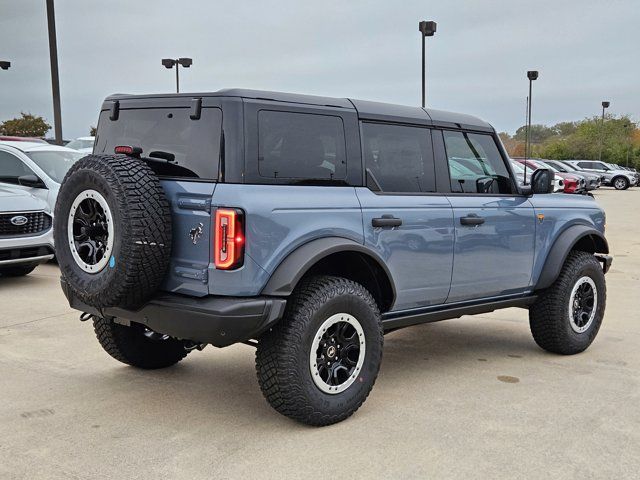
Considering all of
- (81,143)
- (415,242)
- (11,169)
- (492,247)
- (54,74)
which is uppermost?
(54,74)

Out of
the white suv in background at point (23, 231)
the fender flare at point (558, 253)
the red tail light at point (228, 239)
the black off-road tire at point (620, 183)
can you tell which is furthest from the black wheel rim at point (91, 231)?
the black off-road tire at point (620, 183)

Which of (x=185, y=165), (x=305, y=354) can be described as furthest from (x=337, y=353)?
(x=185, y=165)

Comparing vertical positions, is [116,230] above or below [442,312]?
above

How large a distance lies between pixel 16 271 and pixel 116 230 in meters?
6.40

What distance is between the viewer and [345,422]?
430 centimetres

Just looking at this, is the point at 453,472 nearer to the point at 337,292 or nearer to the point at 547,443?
the point at 547,443

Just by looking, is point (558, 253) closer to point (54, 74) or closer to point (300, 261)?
point (300, 261)

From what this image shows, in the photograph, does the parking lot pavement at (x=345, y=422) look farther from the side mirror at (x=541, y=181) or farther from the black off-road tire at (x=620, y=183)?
the black off-road tire at (x=620, y=183)

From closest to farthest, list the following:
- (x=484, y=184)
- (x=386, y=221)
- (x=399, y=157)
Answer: (x=386, y=221) < (x=399, y=157) < (x=484, y=184)

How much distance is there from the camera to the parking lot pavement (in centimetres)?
367

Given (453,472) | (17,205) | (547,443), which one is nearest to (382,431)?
(453,472)

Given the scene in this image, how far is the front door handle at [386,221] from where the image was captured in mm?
4480

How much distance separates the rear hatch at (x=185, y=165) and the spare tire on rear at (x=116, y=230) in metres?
0.09

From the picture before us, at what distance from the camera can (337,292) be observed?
418cm
